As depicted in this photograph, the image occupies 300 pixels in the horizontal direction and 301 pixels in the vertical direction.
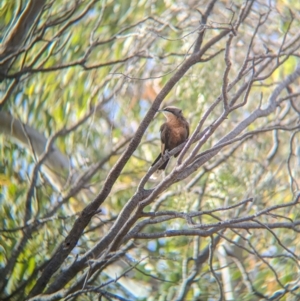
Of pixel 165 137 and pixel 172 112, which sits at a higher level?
pixel 172 112

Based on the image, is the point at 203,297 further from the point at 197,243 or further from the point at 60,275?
the point at 60,275

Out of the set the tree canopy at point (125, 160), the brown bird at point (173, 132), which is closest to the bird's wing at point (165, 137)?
the brown bird at point (173, 132)

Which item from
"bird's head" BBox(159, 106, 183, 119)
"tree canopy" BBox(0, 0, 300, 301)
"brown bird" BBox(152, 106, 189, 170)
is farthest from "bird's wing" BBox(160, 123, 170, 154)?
"tree canopy" BBox(0, 0, 300, 301)

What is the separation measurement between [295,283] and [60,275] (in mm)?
1583

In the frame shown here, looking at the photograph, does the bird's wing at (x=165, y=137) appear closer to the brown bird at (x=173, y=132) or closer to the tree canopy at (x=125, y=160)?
the brown bird at (x=173, y=132)

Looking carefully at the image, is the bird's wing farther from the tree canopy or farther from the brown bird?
the tree canopy

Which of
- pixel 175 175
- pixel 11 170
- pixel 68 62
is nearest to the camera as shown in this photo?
pixel 175 175

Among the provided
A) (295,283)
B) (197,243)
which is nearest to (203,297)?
(197,243)

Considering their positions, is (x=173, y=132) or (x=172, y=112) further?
(x=172, y=112)

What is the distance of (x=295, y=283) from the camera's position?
173 inches

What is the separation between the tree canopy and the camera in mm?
3955

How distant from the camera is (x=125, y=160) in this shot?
3.78 metres

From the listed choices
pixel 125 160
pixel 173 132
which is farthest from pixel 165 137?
pixel 125 160

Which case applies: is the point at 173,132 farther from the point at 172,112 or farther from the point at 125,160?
the point at 125,160
